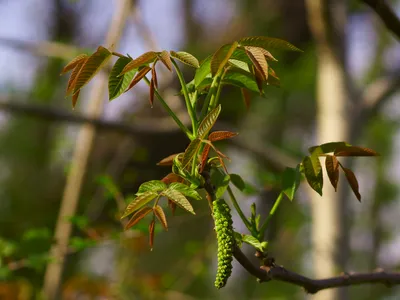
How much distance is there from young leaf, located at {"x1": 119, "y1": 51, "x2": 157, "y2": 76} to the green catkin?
0.26 m

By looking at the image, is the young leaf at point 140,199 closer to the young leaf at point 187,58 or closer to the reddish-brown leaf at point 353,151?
the young leaf at point 187,58

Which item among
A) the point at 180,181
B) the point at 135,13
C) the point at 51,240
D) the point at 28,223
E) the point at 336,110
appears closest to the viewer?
the point at 180,181

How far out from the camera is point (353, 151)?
0.96m

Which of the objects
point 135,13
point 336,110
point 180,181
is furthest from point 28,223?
point 180,181

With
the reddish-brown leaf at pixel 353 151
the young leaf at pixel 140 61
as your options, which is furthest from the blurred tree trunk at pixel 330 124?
the young leaf at pixel 140 61

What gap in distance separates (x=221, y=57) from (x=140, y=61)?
0.13 metres

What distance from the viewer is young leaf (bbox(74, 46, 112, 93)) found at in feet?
3.04

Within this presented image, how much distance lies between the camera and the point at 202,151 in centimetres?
92

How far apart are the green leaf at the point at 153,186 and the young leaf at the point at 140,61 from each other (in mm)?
191

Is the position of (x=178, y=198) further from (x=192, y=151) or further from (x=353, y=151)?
(x=353, y=151)

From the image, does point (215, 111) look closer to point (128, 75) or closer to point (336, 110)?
point (128, 75)

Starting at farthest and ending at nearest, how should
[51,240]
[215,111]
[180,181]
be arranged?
1. [51,240]
2. [180,181]
3. [215,111]

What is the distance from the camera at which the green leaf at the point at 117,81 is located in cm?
91

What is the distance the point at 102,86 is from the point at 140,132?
322 mm
